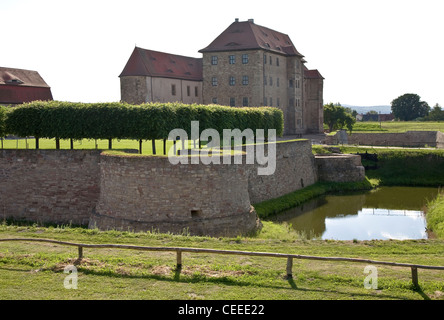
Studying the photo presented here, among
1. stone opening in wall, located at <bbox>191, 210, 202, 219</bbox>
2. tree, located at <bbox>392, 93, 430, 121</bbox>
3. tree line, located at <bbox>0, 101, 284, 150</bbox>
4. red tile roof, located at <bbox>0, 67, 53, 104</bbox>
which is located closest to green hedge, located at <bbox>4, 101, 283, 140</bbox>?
tree line, located at <bbox>0, 101, 284, 150</bbox>

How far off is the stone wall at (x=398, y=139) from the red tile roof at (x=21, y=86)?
28.6 m

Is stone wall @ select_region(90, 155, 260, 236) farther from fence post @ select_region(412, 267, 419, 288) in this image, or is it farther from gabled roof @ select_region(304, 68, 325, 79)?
gabled roof @ select_region(304, 68, 325, 79)

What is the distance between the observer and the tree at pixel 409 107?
10506 centimetres

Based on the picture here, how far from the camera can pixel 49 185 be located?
22.0 metres

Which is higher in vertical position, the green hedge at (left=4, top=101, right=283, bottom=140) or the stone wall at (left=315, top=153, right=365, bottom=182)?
the green hedge at (left=4, top=101, right=283, bottom=140)

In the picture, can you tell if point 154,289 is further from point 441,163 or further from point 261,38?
point 261,38

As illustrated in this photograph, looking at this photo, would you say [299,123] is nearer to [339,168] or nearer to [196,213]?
[339,168]

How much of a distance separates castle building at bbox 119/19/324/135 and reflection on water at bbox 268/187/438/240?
18396 mm

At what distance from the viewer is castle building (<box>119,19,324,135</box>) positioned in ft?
146

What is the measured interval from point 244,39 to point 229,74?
355 centimetres

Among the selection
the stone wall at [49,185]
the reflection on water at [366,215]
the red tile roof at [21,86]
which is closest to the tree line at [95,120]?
the stone wall at [49,185]
